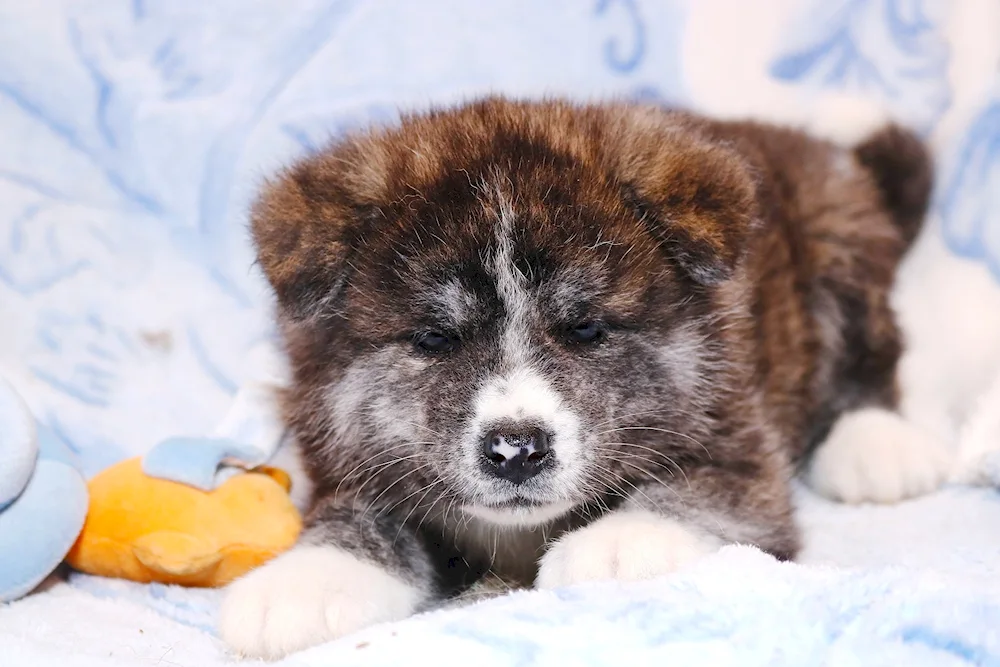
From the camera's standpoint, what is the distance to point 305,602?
2.23 m

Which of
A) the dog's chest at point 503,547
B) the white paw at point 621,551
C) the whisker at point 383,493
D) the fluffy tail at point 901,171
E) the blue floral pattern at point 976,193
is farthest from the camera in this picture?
the fluffy tail at point 901,171

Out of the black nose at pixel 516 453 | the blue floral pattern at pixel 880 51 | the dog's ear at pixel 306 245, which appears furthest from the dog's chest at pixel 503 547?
the blue floral pattern at pixel 880 51

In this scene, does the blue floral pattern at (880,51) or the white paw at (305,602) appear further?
the blue floral pattern at (880,51)

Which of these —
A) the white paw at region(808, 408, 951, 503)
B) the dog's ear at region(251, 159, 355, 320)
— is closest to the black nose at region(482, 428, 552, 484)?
the dog's ear at region(251, 159, 355, 320)

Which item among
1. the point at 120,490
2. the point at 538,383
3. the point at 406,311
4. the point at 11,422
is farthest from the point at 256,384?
the point at 538,383

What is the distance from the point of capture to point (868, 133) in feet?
13.2

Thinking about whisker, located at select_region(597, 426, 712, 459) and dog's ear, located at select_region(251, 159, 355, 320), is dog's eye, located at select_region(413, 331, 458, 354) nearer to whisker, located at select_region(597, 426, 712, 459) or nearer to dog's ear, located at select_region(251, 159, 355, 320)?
dog's ear, located at select_region(251, 159, 355, 320)

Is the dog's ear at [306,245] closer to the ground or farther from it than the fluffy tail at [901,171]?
farther from it

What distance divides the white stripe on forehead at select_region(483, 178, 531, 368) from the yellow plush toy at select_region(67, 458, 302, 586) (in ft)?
2.89

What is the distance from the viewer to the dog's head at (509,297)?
229 centimetres

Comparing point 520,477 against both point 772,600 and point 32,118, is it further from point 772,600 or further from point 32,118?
point 32,118

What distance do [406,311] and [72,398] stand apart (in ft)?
5.51

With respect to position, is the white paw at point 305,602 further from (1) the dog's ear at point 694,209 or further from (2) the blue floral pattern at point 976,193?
(2) the blue floral pattern at point 976,193

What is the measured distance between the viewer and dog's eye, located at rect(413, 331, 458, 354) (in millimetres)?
2396
